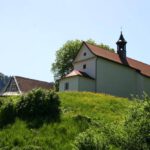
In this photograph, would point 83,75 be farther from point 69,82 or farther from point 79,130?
point 79,130

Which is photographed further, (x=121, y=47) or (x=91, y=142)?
(x=121, y=47)

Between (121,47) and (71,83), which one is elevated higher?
(121,47)

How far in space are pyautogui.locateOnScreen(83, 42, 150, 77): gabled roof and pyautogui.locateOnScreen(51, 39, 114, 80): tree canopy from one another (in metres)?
18.4

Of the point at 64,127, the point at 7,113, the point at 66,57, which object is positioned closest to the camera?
the point at 64,127

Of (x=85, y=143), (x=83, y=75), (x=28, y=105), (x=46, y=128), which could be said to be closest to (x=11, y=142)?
(x=46, y=128)

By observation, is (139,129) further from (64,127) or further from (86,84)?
(86,84)

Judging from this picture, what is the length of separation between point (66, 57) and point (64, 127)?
5526cm

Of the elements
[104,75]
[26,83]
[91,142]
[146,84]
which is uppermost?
[104,75]

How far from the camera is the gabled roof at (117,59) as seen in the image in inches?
2162

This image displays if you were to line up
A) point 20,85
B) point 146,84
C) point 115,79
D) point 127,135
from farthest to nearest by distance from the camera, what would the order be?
point 20,85 < point 146,84 < point 115,79 < point 127,135

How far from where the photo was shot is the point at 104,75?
53812 mm

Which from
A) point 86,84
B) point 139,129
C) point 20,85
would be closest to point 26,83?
point 20,85

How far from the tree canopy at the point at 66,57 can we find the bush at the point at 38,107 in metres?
50.8

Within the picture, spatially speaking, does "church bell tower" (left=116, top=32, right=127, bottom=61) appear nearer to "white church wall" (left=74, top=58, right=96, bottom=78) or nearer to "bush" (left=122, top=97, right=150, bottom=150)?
"white church wall" (left=74, top=58, right=96, bottom=78)
